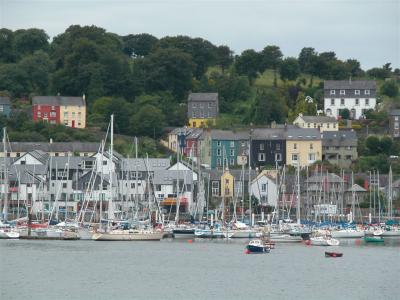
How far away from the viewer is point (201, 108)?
11969cm

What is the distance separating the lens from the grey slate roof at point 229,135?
110m

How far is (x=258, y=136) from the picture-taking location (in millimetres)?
110250

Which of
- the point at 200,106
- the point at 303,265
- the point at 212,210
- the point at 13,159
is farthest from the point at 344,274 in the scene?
the point at 200,106

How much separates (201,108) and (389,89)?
17881mm

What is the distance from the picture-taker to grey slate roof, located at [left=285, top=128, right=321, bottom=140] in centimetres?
10994

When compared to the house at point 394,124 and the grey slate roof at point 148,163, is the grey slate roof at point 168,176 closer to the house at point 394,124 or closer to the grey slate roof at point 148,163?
the grey slate roof at point 148,163

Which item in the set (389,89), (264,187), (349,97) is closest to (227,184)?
(264,187)

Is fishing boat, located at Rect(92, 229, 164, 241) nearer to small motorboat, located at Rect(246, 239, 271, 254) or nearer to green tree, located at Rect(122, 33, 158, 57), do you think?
small motorboat, located at Rect(246, 239, 271, 254)

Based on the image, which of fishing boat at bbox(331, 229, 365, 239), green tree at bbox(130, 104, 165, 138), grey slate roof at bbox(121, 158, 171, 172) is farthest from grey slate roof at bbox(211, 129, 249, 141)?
fishing boat at bbox(331, 229, 365, 239)

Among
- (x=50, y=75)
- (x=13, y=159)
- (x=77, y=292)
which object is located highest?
(x=50, y=75)

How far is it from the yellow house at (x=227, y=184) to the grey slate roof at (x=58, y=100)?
58.8ft

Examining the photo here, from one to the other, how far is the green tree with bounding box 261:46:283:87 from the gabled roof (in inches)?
439

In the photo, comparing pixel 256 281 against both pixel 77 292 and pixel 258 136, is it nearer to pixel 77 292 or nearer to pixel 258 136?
pixel 77 292

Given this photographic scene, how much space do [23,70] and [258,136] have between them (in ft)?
72.4
